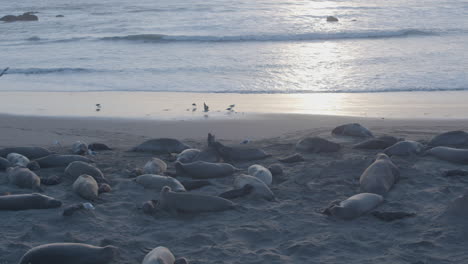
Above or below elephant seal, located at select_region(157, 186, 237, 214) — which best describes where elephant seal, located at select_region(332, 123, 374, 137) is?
above

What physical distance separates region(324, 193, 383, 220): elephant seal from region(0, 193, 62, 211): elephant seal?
8.69 ft

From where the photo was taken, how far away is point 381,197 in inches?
Result: 215

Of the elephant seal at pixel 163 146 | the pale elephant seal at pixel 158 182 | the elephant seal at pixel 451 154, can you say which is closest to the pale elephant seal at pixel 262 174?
the pale elephant seal at pixel 158 182

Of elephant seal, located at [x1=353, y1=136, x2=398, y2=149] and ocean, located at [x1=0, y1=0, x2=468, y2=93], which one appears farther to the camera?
ocean, located at [x1=0, y1=0, x2=468, y2=93]

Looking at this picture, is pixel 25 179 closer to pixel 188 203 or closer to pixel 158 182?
pixel 158 182

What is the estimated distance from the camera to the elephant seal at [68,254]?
13.0ft

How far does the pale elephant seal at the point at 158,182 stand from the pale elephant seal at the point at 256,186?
0.60 metres

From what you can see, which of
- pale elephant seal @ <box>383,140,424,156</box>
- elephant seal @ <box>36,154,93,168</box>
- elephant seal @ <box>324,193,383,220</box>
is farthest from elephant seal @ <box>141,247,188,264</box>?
pale elephant seal @ <box>383,140,424,156</box>

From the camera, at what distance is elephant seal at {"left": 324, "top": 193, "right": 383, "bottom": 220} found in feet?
16.5

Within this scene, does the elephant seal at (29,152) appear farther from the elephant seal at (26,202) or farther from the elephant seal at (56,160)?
the elephant seal at (26,202)

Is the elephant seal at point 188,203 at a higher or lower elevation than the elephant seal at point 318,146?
lower

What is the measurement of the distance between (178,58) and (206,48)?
273 centimetres

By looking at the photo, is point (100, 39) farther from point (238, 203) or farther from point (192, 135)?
point (238, 203)

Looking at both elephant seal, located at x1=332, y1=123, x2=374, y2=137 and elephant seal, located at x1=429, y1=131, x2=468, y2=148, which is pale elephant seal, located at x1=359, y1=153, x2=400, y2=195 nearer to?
elephant seal, located at x1=429, y1=131, x2=468, y2=148
